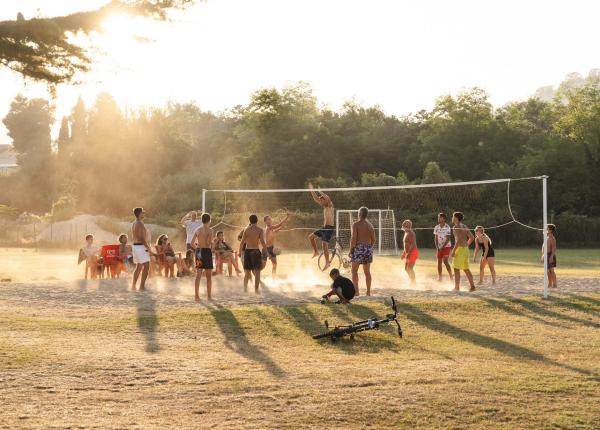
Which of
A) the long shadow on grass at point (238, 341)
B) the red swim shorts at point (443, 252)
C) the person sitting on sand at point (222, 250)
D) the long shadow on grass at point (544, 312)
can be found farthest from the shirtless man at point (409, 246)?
the long shadow on grass at point (238, 341)

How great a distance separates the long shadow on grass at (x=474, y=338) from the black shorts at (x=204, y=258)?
387 cm

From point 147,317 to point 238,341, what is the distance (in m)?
2.73

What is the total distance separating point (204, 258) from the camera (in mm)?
16562

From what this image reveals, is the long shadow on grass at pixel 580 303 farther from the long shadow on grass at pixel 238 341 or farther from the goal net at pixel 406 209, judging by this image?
the goal net at pixel 406 209

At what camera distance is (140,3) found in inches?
672

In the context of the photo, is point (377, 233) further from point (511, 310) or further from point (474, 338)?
point (474, 338)

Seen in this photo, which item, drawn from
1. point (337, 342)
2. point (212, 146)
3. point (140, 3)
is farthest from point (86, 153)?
point (337, 342)

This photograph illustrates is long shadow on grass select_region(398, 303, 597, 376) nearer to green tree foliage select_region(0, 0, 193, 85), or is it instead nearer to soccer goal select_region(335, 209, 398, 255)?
green tree foliage select_region(0, 0, 193, 85)

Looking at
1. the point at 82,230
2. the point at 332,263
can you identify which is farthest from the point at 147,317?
the point at 82,230

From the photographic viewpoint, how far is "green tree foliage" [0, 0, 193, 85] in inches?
656

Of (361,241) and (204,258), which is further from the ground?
(361,241)

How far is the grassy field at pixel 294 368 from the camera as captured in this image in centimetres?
821

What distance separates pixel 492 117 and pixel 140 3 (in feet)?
206

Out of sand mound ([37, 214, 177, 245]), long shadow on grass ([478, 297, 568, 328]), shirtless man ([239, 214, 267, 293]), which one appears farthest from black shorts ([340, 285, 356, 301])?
sand mound ([37, 214, 177, 245])
